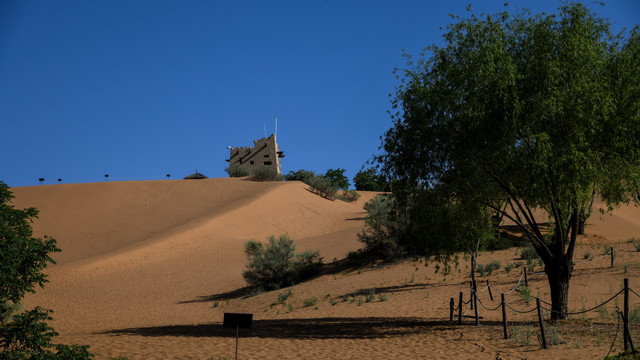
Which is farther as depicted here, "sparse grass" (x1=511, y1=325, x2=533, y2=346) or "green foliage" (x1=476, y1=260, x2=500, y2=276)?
"green foliage" (x1=476, y1=260, x2=500, y2=276)

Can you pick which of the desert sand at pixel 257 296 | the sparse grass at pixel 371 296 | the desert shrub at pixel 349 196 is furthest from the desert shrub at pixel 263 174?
the sparse grass at pixel 371 296

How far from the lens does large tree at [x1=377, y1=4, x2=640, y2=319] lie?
13211 mm

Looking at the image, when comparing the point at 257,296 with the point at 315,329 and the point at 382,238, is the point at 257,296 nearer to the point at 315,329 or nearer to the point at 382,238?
the point at 382,238

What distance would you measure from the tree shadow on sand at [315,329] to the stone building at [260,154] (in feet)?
231

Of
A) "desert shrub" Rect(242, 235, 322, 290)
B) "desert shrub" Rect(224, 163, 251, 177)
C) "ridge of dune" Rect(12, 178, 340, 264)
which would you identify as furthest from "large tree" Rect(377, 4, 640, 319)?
"desert shrub" Rect(224, 163, 251, 177)

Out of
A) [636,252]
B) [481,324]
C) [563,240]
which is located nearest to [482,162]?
[563,240]

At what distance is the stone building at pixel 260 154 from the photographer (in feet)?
297

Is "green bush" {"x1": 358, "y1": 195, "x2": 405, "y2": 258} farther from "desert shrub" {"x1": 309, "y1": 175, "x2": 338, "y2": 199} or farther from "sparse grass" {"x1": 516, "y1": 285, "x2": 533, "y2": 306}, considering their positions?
"desert shrub" {"x1": 309, "y1": 175, "x2": 338, "y2": 199}

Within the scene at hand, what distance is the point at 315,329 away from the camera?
1769 cm

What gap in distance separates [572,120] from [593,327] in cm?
610

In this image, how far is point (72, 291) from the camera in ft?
110

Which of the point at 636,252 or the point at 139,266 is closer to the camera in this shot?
the point at 636,252

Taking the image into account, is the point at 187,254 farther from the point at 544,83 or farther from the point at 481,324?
the point at 544,83

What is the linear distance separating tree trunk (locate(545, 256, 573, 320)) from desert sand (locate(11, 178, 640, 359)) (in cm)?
57
